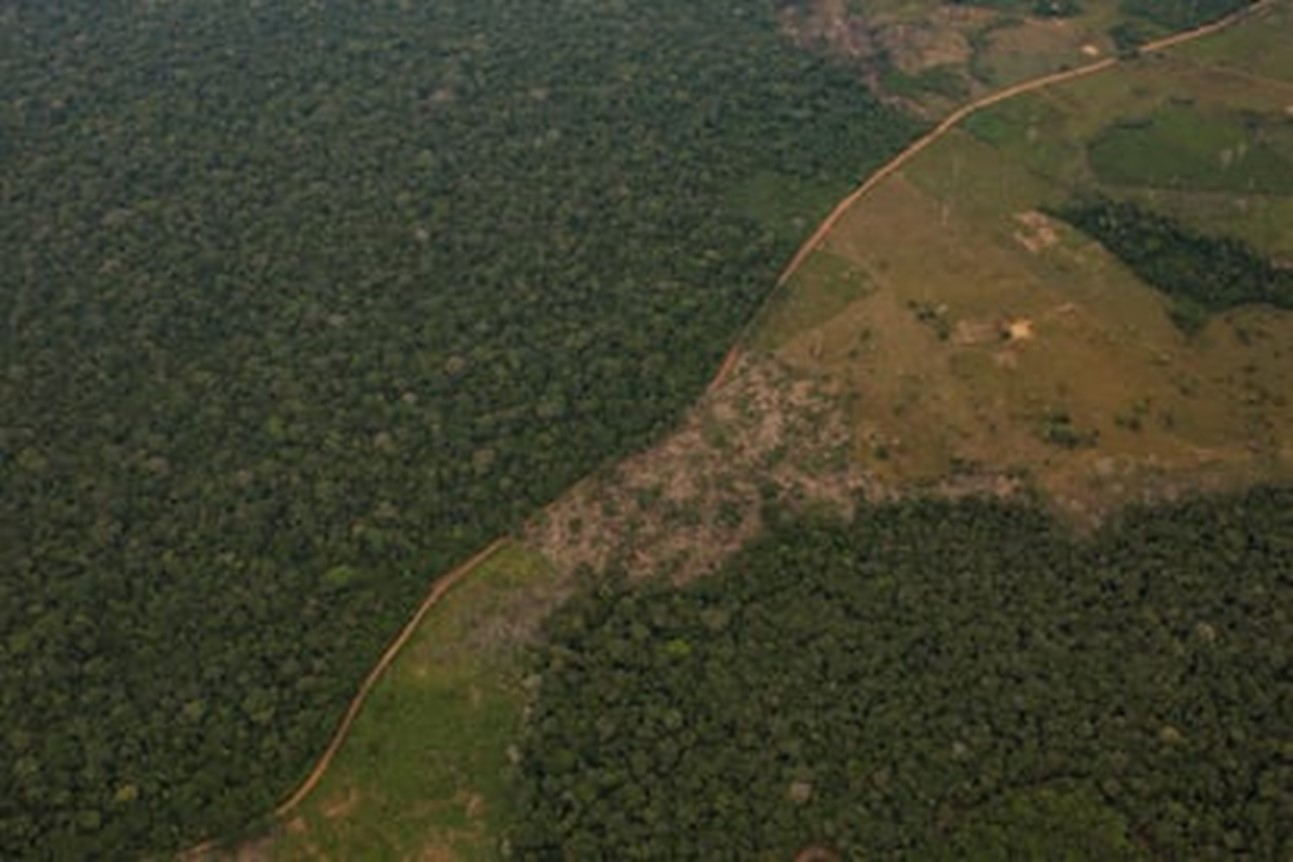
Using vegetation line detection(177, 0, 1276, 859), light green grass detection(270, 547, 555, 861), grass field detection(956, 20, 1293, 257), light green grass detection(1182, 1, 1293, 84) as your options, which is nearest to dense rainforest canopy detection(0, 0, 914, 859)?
vegetation line detection(177, 0, 1276, 859)

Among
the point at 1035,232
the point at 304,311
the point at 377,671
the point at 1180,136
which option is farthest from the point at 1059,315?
the point at 377,671

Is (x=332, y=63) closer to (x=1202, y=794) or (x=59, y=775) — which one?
(x=59, y=775)

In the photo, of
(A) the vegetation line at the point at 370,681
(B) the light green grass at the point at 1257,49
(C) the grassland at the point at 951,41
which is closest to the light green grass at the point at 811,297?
(C) the grassland at the point at 951,41

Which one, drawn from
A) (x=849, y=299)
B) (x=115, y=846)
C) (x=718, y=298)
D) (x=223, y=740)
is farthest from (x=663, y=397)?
(x=115, y=846)

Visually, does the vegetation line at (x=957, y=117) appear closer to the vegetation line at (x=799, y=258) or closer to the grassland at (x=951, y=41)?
the vegetation line at (x=799, y=258)

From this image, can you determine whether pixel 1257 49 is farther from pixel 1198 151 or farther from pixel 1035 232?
pixel 1035 232

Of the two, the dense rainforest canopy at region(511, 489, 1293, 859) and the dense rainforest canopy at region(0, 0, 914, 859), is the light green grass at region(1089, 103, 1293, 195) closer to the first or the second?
the dense rainforest canopy at region(0, 0, 914, 859)

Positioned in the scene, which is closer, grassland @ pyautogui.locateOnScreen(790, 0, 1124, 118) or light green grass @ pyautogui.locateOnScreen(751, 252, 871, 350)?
light green grass @ pyautogui.locateOnScreen(751, 252, 871, 350)
